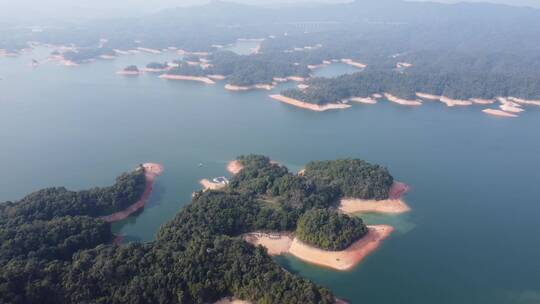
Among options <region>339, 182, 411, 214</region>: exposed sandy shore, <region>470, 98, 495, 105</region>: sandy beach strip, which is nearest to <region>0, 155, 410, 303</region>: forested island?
<region>339, 182, 411, 214</region>: exposed sandy shore

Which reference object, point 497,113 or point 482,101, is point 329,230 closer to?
point 497,113

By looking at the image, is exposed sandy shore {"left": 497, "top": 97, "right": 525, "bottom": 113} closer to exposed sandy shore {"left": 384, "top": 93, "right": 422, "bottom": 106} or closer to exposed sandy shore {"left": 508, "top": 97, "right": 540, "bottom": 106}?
exposed sandy shore {"left": 508, "top": 97, "right": 540, "bottom": 106}

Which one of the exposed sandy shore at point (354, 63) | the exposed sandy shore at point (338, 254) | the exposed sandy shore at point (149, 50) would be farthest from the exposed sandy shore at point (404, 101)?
the exposed sandy shore at point (149, 50)

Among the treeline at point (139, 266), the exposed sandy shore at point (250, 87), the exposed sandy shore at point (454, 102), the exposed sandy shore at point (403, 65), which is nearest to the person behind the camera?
the treeline at point (139, 266)

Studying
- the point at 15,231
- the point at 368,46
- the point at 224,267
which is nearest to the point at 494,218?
the point at 224,267

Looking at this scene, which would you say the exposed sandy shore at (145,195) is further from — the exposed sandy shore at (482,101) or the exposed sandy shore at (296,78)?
the exposed sandy shore at (482,101)
